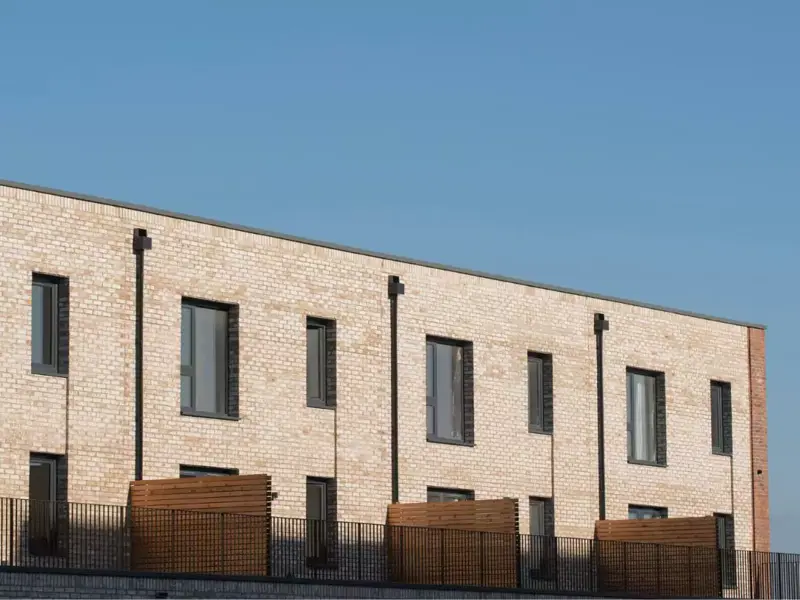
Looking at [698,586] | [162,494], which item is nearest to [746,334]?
[698,586]

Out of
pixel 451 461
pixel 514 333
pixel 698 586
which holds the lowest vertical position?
pixel 698 586

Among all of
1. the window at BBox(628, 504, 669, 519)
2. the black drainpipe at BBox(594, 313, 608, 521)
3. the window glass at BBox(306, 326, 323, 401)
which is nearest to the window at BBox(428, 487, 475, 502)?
the window glass at BBox(306, 326, 323, 401)

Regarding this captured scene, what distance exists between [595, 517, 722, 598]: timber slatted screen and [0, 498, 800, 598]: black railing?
2 cm

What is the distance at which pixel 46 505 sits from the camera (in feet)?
105

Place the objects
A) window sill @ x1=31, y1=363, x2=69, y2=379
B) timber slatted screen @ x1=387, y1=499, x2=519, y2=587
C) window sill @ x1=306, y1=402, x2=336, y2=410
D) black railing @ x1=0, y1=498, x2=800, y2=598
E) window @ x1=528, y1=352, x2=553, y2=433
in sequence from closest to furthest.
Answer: black railing @ x1=0, y1=498, x2=800, y2=598 < window sill @ x1=31, y1=363, x2=69, y2=379 < timber slatted screen @ x1=387, y1=499, x2=519, y2=587 < window sill @ x1=306, y1=402, x2=336, y2=410 < window @ x1=528, y1=352, x2=553, y2=433

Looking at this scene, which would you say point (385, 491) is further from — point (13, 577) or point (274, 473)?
point (13, 577)

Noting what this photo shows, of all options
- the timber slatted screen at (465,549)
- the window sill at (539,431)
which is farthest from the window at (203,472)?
A: the window sill at (539,431)

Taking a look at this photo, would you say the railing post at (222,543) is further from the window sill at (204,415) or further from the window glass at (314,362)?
the window glass at (314,362)

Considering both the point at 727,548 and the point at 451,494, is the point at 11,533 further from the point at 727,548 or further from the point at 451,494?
the point at 727,548

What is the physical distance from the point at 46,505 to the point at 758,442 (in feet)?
68.8

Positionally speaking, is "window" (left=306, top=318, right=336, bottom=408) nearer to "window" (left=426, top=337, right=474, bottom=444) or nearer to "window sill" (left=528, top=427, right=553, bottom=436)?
"window" (left=426, top=337, right=474, bottom=444)

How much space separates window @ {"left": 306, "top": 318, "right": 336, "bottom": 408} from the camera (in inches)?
1465

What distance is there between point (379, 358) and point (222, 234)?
4485mm

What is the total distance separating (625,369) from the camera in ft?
143
